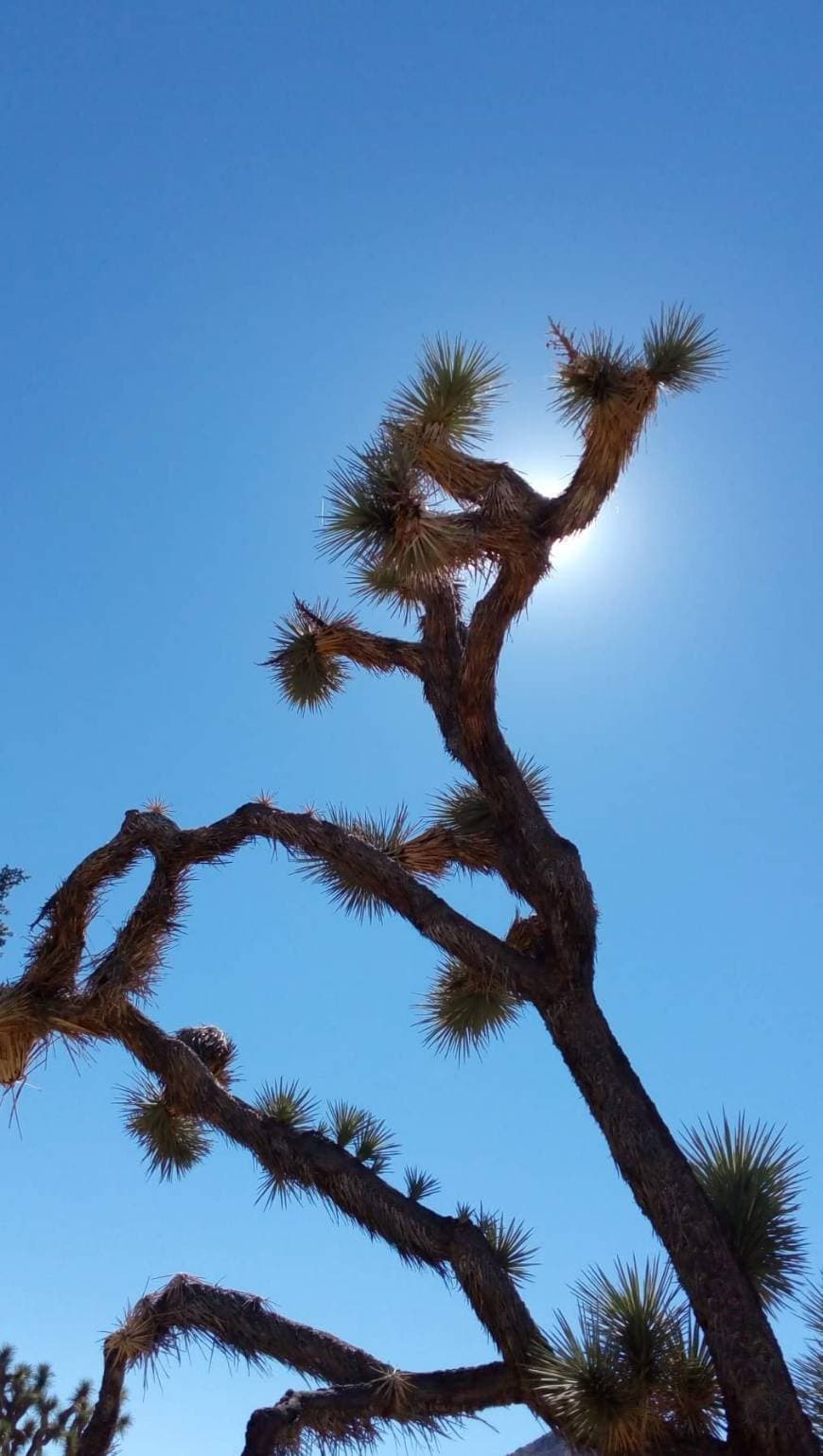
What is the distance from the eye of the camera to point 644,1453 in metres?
4.73

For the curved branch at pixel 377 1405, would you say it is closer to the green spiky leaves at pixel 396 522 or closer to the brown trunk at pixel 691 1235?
the brown trunk at pixel 691 1235

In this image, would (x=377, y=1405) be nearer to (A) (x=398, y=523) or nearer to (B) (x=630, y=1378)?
(B) (x=630, y=1378)

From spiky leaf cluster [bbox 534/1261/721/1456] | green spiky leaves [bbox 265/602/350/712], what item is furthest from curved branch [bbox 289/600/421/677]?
spiky leaf cluster [bbox 534/1261/721/1456]

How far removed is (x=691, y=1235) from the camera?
17.7 feet

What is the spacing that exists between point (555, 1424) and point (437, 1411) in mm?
593

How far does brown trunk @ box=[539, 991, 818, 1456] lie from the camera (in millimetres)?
4840

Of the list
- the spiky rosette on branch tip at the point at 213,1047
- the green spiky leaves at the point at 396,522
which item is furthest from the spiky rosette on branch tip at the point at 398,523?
the spiky rosette on branch tip at the point at 213,1047

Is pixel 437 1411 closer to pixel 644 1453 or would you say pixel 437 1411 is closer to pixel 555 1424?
pixel 555 1424

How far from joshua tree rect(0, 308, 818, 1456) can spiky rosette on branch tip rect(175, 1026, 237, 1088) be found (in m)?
0.02

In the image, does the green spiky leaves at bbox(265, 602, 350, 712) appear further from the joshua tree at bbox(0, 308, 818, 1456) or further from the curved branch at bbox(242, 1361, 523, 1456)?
the curved branch at bbox(242, 1361, 523, 1456)

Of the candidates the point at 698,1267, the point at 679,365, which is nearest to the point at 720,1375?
the point at 698,1267

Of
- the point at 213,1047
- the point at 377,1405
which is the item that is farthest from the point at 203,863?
the point at 377,1405

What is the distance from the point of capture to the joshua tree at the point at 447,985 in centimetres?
524

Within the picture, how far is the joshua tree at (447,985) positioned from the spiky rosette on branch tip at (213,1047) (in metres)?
0.02
